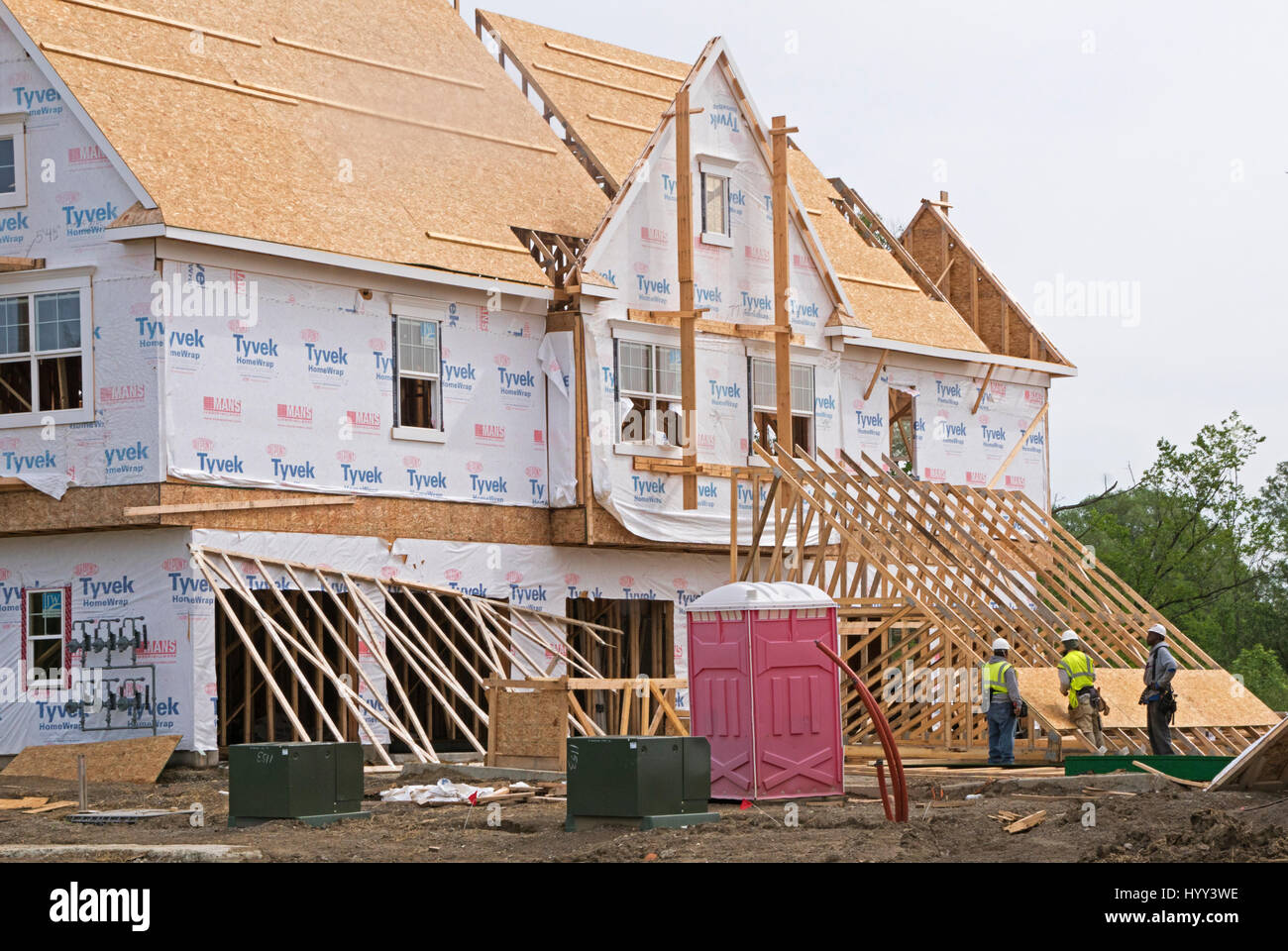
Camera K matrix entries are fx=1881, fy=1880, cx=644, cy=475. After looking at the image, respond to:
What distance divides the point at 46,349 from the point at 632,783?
11.0 meters

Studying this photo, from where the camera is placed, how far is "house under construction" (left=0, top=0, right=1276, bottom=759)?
73.0ft

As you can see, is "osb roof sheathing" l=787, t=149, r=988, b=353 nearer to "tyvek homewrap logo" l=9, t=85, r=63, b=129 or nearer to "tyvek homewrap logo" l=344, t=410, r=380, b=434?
"tyvek homewrap logo" l=344, t=410, r=380, b=434

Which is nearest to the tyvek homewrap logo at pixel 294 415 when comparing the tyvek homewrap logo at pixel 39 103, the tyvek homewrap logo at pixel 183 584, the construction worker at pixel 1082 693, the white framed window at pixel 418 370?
the white framed window at pixel 418 370

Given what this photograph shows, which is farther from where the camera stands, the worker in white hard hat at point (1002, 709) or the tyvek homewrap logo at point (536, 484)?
the tyvek homewrap logo at point (536, 484)

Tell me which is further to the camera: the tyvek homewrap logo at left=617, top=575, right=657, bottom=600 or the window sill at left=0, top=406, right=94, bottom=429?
the tyvek homewrap logo at left=617, top=575, right=657, bottom=600

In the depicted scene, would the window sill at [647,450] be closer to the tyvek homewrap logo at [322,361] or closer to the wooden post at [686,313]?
the wooden post at [686,313]

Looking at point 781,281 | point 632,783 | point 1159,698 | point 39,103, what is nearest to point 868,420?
point 781,281

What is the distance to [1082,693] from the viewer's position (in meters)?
22.4

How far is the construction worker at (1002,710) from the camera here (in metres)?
21.6

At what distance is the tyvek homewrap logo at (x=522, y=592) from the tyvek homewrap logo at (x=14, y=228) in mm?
7627

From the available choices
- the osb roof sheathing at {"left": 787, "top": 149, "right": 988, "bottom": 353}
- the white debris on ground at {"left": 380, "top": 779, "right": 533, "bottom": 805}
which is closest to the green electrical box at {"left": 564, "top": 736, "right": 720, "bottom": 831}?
the white debris on ground at {"left": 380, "top": 779, "right": 533, "bottom": 805}

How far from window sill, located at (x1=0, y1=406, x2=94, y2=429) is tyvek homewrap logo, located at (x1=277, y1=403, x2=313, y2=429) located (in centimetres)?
222
